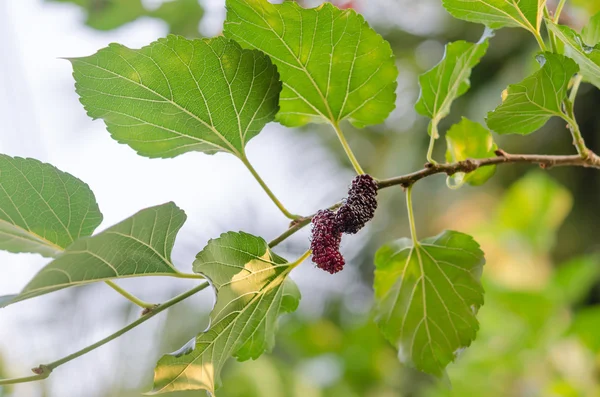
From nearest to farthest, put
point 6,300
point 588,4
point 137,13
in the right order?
point 6,300, point 137,13, point 588,4

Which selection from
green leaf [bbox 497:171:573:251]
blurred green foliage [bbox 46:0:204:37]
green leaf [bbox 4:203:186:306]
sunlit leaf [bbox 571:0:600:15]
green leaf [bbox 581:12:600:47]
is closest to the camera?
green leaf [bbox 4:203:186:306]

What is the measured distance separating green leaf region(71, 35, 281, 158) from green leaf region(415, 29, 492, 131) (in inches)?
3.7

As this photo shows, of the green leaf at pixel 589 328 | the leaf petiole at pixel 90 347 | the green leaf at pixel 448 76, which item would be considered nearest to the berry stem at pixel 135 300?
the leaf petiole at pixel 90 347

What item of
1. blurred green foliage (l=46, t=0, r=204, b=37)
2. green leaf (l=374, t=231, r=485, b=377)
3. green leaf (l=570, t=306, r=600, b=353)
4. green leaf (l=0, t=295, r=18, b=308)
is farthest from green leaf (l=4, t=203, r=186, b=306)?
green leaf (l=570, t=306, r=600, b=353)

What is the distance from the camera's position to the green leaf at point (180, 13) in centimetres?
69

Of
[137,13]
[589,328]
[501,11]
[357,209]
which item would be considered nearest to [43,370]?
[357,209]

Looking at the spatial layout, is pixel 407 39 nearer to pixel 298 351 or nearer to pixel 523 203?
pixel 523 203

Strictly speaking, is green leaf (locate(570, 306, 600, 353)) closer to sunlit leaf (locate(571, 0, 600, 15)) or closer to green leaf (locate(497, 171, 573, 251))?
green leaf (locate(497, 171, 573, 251))

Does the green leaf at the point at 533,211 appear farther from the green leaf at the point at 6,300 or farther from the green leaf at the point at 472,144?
the green leaf at the point at 6,300

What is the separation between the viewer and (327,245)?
0.20m

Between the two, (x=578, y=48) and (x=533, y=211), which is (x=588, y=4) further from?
(x=578, y=48)

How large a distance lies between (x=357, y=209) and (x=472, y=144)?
10 centimetres

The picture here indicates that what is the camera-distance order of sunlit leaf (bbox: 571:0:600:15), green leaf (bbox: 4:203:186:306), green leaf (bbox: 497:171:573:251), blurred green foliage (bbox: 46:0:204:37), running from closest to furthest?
1. green leaf (bbox: 4:203:186:306)
2. blurred green foliage (bbox: 46:0:204:37)
3. sunlit leaf (bbox: 571:0:600:15)
4. green leaf (bbox: 497:171:573:251)

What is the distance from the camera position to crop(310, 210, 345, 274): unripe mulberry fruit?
20 cm
